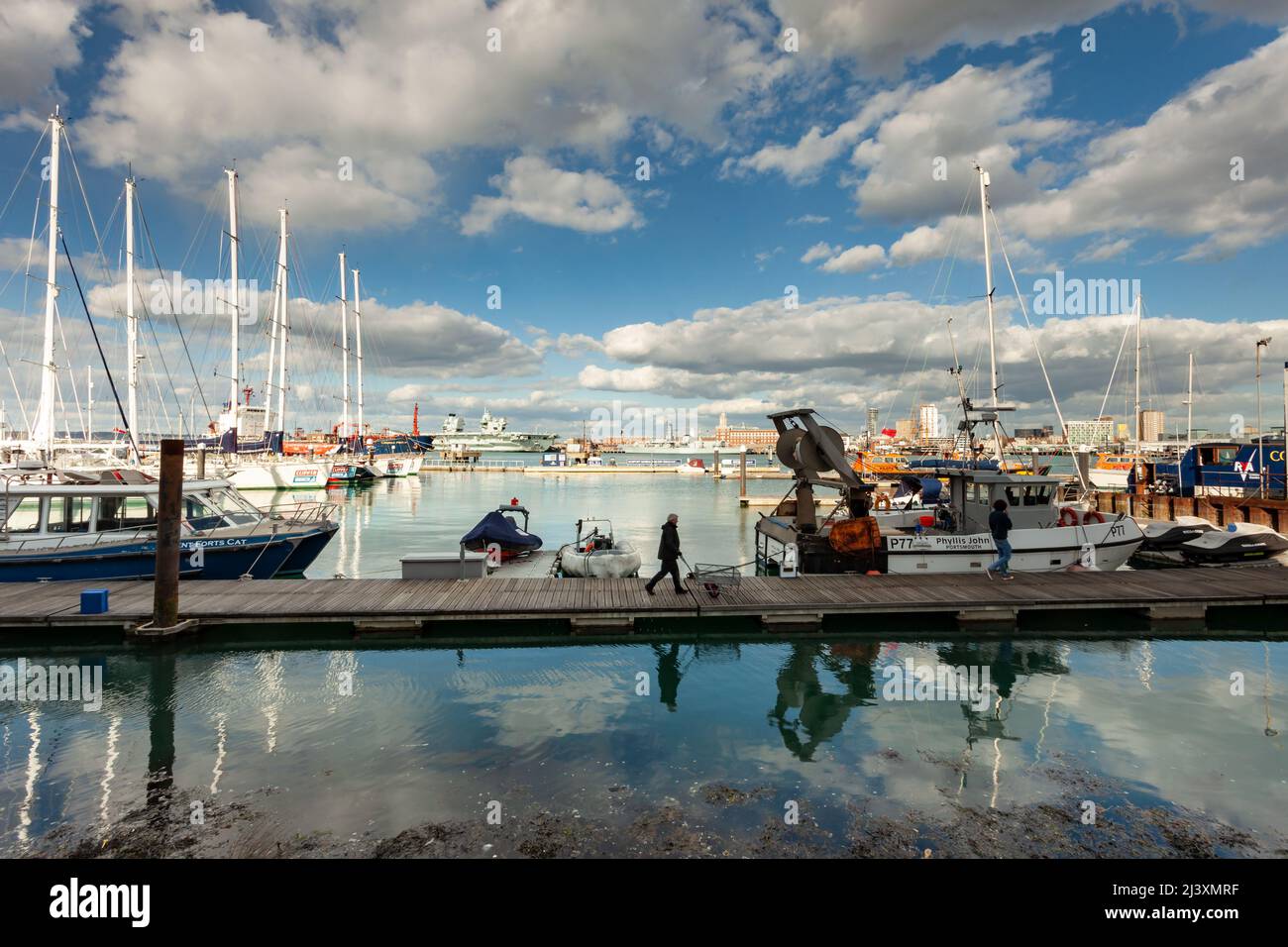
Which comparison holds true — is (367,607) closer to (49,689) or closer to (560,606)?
(560,606)

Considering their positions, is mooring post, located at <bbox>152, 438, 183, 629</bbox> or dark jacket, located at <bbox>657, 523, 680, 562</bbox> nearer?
mooring post, located at <bbox>152, 438, 183, 629</bbox>

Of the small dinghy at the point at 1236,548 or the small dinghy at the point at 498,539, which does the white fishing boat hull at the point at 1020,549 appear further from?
the small dinghy at the point at 498,539

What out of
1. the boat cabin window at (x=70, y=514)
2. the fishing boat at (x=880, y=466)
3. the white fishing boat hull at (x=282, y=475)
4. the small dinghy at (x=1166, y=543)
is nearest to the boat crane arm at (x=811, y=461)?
the small dinghy at (x=1166, y=543)

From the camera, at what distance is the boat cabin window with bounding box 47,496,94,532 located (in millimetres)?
19312

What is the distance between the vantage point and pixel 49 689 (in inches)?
475

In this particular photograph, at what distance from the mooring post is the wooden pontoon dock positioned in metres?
0.63

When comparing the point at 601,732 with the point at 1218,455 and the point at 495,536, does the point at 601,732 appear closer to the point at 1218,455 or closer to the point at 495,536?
the point at 495,536

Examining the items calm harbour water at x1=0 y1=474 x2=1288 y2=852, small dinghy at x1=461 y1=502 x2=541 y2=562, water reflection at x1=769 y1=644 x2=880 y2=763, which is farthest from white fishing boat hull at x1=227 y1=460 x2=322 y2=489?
water reflection at x1=769 y1=644 x2=880 y2=763

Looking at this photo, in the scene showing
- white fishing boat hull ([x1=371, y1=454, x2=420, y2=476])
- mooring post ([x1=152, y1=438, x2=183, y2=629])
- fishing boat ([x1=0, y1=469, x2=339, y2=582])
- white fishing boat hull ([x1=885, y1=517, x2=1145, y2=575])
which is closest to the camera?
mooring post ([x1=152, y1=438, x2=183, y2=629])

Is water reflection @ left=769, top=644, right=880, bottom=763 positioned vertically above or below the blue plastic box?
below

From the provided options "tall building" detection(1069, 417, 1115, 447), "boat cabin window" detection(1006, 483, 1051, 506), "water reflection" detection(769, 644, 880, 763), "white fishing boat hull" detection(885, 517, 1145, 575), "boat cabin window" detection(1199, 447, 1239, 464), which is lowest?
"water reflection" detection(769, 644, 880, 763)

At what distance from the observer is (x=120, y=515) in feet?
65.5

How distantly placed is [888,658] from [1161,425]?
→ 542 feet

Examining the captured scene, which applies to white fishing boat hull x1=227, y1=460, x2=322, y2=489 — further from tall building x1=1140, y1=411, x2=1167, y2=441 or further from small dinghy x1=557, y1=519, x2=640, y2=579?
tall building x1=1140, y1=411, x2=1167, y2=441
